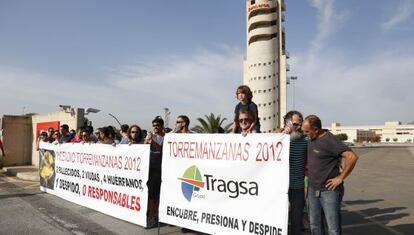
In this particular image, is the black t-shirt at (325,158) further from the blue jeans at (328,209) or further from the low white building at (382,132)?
the low white building at (382,132)

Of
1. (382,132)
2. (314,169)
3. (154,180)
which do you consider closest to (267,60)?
(154,180)

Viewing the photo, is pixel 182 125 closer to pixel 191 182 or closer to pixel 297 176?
pixel 191 182

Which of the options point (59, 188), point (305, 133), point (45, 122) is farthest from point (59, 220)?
point (45, 122)

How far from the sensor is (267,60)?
61.2 meters

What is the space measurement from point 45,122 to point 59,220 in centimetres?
1223

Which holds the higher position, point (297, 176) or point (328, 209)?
point (297, 176)

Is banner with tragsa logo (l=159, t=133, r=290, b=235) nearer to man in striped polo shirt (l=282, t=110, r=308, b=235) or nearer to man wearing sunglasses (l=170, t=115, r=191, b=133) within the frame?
man in striped polo shirt (l=282, t=110, r=308, b=235)

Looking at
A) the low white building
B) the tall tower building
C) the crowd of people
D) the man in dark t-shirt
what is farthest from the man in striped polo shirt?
the low white building

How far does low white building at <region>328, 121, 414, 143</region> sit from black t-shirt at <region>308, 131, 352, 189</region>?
5849 inches

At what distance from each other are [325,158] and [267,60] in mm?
58124

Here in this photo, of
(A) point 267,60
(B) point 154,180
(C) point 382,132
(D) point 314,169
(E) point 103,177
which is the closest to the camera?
(D) point 314,169

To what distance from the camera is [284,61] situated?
62906mm

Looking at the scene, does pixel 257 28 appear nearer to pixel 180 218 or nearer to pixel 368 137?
pixel 180 218

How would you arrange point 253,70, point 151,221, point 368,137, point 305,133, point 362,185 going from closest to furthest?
1. point 305,133
2. point 151,221
3. point 362,185
4. point 253,70
5. point 368,137
